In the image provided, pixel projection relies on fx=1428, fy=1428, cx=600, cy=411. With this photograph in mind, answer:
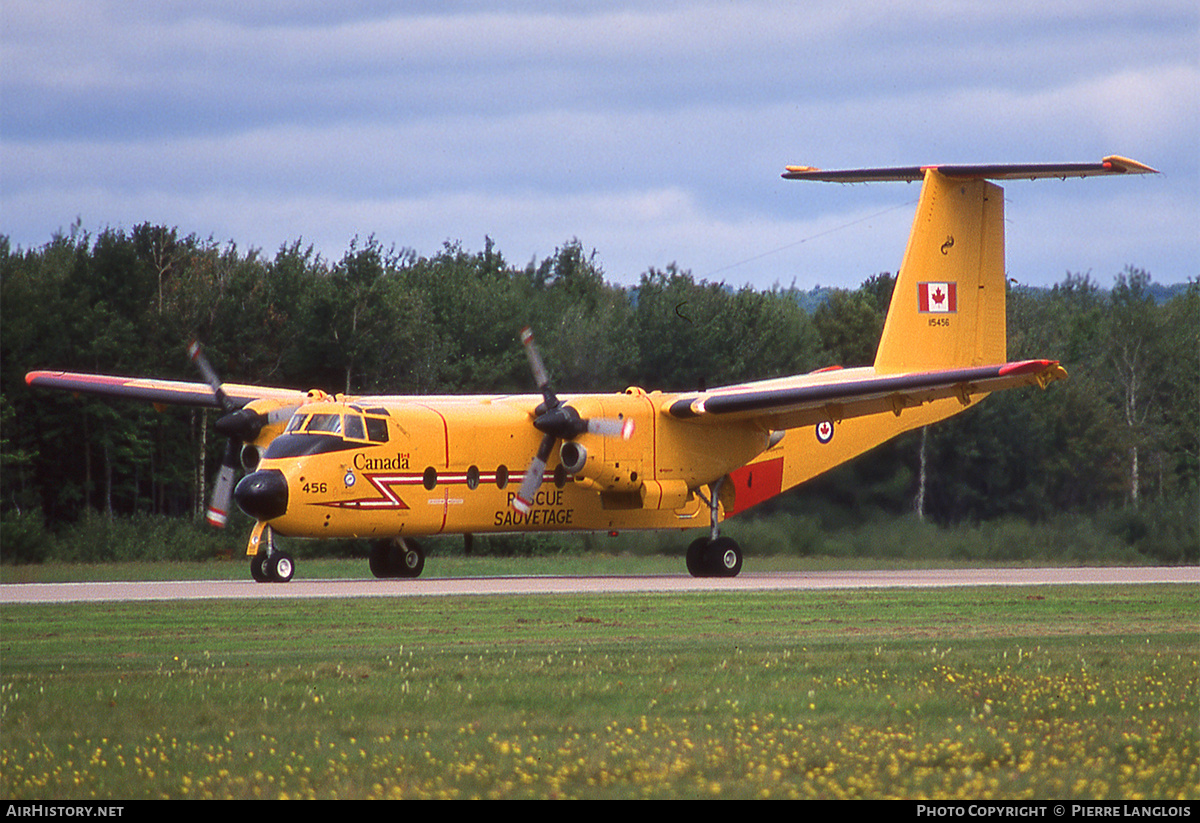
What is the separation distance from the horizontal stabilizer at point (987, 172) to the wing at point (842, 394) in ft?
16.7

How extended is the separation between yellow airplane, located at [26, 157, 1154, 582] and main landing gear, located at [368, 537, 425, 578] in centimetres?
4

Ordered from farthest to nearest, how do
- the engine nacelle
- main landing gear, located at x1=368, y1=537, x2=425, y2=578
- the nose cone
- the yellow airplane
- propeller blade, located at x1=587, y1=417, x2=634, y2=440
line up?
main landing gear, located at x1=368, y1=537, x2=425, y2=578 → propeller blade, located at x1=587, y1=417, x2=634, y2=440 → the engine nacelle → the yellow airplane → the nose cone

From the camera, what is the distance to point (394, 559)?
96.3 feet

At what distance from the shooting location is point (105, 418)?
41.0 metres

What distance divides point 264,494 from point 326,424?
6.56ft

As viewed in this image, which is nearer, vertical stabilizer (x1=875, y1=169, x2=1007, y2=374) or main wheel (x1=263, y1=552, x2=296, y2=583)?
main wheel (x1=263, y1=552, x2=296, y2=583)

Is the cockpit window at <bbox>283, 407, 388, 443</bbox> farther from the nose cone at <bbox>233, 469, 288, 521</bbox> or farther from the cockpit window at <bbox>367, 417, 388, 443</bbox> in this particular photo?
the nose cone at <bbox>233, 469, 288, 521</bbox>

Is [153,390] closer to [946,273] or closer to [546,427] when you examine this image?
[546,427]

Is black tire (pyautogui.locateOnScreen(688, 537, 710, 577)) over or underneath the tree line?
underneath

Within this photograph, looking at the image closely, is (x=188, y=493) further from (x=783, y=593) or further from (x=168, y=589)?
(x=783, y=593)

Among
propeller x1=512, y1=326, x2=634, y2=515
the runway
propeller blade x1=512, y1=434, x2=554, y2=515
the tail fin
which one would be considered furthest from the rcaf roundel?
propeller blade x1=512, y1=434, x2=554, y2=515

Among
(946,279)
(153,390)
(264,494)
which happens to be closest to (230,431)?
(264,494)

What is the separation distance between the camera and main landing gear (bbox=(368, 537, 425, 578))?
96.2 ft

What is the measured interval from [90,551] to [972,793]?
29.2 m
